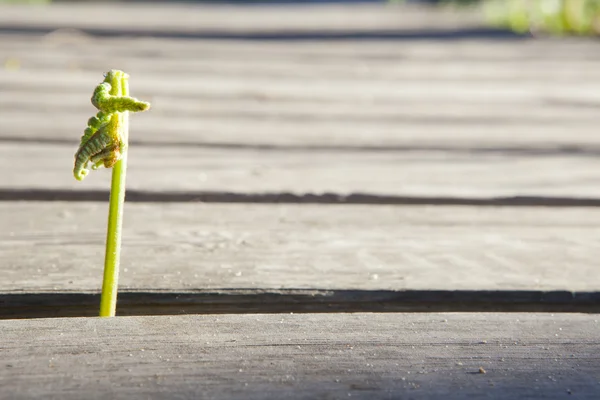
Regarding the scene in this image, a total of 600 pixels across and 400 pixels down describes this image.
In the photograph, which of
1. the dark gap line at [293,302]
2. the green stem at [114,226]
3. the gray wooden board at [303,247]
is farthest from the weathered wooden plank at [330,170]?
the green stem at [114,226]

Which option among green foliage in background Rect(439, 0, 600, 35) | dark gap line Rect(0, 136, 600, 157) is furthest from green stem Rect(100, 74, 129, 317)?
green foliage in background Rect(439, 0, 600, 35)

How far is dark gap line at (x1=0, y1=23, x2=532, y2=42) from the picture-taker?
5270mm

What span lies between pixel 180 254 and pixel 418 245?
0.31m

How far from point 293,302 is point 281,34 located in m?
4.94

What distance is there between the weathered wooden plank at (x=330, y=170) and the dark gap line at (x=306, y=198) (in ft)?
0.06

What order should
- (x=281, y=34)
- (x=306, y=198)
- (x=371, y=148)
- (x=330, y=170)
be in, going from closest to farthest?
(x=306, y=198) → (x=330, y=170) → (x=371, y=148) → (x=281, y=34)

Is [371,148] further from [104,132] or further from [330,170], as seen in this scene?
[104,132]

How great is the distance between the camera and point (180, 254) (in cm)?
103

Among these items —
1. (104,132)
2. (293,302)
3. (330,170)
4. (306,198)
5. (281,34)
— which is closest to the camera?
(104,132)

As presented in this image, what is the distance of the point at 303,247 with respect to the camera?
1.08 meters

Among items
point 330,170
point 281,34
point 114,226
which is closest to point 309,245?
point 114,226

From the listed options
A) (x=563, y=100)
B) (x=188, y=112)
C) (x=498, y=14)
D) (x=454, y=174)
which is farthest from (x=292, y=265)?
(x=498, y=14)

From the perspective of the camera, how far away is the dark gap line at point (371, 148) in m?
1.85

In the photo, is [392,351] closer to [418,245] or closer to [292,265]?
[292,265]
